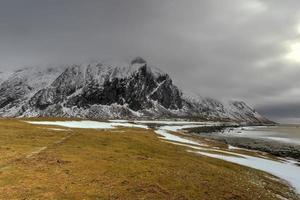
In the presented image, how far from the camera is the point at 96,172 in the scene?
38594 millimetres

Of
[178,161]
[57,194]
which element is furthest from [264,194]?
[57,194]

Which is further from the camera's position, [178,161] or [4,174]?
[178,161]

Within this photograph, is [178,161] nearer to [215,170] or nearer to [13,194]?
[215,170]


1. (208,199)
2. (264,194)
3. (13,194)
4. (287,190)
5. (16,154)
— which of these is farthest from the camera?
(16,154)

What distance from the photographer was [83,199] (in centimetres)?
2855

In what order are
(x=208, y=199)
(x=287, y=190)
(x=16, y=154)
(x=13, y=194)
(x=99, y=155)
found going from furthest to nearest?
(x=99, y=155) < (x=16, y=154) < (x=287, y=190) < (x=208, y=199) < (x=13, y=194)

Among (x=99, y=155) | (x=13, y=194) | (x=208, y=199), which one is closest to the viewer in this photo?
(x=13, y=194)

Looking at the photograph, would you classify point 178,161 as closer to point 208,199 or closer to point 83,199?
point 208,199

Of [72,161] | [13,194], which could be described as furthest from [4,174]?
[72,161]

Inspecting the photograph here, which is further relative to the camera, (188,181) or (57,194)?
(188,181)

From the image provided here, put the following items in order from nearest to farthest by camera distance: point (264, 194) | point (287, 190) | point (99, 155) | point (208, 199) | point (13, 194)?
point (13, 194)
point (208, 199)
point (264, 194)
point (287, 190)
point (99, 155)

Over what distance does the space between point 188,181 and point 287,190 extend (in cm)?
1186

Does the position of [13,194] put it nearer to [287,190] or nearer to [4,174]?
[4,174]

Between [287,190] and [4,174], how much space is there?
29.5 m
